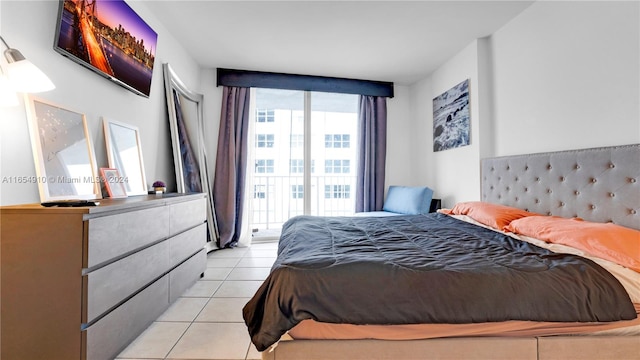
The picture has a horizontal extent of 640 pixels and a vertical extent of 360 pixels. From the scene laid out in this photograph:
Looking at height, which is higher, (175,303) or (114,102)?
(114,102)

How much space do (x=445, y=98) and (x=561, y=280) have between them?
2918 millimetres

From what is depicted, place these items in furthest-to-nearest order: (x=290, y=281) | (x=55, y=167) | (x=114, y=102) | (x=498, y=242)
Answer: (x=114, y=102)
(x=498, y=242)
(x=55, y=167)
(x=290, y=281)

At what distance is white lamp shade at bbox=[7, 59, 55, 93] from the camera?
118 centimetres

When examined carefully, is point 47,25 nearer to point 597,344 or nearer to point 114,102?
point 114,102

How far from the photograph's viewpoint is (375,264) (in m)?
1.21

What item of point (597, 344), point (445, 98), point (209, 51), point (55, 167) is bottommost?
point (597, 344)

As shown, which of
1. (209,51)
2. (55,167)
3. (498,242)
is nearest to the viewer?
(55,167)

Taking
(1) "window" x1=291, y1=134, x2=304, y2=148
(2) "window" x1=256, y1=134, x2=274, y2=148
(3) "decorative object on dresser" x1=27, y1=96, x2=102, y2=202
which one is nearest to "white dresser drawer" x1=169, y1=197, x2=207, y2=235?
(3) "decorative object on dresser" x1=27, y1=96, x2=102, y2=202

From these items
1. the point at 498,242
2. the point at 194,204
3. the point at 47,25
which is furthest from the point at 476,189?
the point at 47,25

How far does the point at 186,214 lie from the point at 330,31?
7.44ft

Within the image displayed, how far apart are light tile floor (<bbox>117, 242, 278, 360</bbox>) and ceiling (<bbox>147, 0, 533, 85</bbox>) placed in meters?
2.53

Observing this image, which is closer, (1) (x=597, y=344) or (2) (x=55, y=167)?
(1) (x=597, y=344)

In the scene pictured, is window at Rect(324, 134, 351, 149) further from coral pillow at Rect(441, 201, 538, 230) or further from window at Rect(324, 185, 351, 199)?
coral pillow at Rect(441, 201, 538, 230)

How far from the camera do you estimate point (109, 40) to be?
194 cm
